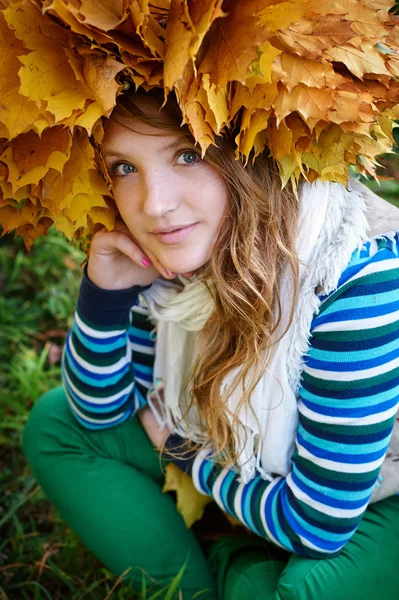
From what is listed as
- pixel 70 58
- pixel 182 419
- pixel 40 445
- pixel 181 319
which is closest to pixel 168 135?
pixel 70 58

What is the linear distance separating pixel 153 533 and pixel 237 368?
0.66 meters

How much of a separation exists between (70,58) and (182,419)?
961 millimetres

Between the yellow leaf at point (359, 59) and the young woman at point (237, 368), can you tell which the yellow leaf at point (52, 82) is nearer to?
the young woman at point (237, 368)

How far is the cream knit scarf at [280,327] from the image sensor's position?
137 centimetres

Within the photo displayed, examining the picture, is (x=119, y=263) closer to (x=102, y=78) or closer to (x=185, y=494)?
(x=102, y=78)

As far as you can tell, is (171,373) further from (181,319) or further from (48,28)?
(48,28)

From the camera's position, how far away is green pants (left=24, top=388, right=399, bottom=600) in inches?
60.4

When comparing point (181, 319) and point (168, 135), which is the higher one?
point (168, 135)

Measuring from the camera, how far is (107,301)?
66.4 inches

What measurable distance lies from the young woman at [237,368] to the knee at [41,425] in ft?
0.17

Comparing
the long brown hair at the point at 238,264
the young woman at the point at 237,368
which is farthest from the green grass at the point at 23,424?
the long brown hair at the point at 238,264

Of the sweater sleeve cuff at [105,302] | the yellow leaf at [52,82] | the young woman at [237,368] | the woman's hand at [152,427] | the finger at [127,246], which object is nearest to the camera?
the yellow leaf at [52,82]

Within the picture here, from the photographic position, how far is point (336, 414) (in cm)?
142

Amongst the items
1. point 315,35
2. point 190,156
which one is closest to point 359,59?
point 315,35
